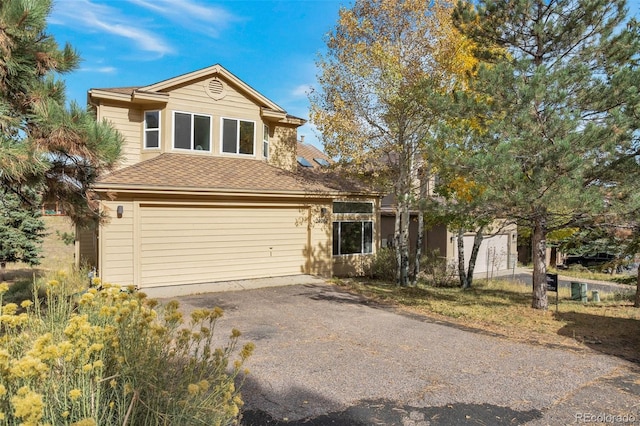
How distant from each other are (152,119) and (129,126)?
0.72 m

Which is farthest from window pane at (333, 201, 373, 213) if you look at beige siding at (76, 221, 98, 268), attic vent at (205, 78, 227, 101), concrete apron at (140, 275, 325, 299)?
beige siding at (76, 221, 98, 268)

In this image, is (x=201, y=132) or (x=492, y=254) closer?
(x=201, y=132)

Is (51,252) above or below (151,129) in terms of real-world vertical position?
below

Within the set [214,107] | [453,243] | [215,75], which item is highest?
[215,75]

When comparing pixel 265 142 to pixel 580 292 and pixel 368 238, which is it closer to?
pixel 368 238

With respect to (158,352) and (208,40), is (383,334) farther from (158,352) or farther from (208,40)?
(208,40)

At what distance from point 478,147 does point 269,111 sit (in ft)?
26.5

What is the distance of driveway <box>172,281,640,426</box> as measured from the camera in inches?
144

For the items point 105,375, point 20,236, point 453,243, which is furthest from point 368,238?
point 20,236

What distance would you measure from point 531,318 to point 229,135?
1027cm

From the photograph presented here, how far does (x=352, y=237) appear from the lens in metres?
13.3
